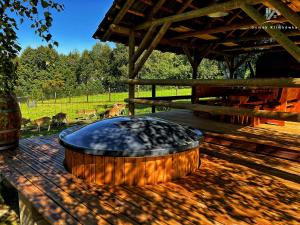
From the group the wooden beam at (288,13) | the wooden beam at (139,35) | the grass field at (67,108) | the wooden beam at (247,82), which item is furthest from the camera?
the grass field at (67,108)

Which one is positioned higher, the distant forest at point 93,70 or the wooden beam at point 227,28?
the distant forest at point 93,70

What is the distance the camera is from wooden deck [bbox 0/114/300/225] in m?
3.33

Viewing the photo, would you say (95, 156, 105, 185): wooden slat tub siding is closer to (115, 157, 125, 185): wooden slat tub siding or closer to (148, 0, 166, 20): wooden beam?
(115, 157, 125, 185): wooden slat tub siding

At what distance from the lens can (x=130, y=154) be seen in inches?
163

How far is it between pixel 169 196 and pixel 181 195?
8.0 inches

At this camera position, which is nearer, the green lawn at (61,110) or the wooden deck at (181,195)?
the wooden deck at (181,195)

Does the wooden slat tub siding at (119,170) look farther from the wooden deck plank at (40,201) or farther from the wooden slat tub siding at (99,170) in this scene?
the wooden deck plank at (40,201)

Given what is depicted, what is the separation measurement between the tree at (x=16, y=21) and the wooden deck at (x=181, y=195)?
2.21 metres

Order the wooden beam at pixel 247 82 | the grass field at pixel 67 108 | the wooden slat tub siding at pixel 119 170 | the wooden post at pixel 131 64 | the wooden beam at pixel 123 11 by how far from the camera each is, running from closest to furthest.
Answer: the wooden slat tub siding at pixel 119 170, the wooden beam at pixel 247 82, the wooden beam at pixel 123 11, the wooden post at pixel 131 64, the grass field at pixel 67 108

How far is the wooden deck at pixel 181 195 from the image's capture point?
3.33 m

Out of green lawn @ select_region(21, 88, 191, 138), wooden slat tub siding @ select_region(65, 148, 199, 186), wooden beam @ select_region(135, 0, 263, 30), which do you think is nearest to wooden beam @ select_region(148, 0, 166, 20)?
wooden beam @ select_region(135, 0, 263, 30)

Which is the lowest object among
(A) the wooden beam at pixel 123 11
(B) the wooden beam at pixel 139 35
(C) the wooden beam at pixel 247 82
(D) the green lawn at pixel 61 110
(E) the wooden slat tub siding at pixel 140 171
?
(D) the green lawn at pixel 61 110

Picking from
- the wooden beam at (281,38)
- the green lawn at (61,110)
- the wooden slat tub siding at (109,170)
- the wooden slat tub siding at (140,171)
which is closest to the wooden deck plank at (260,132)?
the wooden beam at (281,38)

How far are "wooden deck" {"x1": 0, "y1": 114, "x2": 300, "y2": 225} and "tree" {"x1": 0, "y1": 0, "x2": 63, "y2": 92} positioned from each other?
2.21 m
